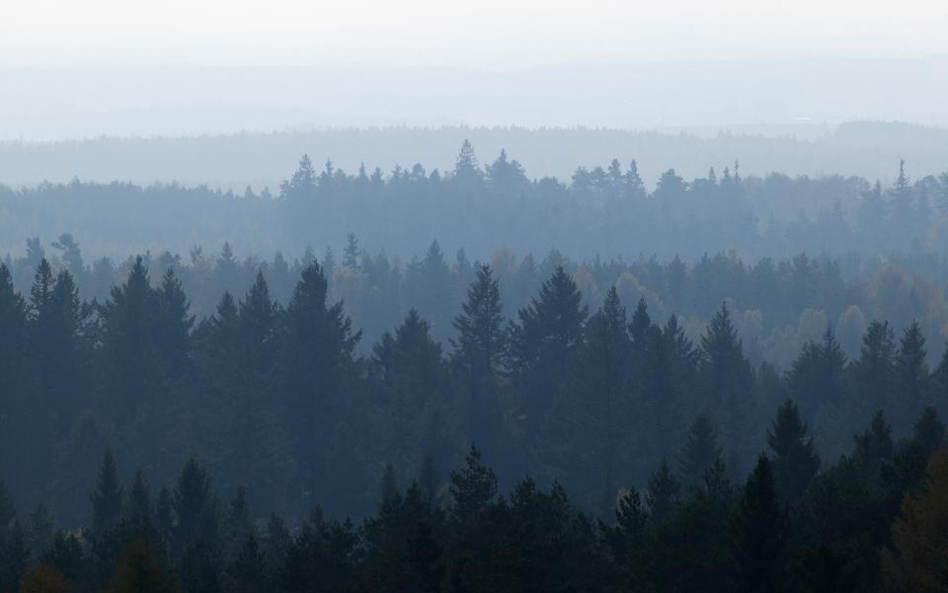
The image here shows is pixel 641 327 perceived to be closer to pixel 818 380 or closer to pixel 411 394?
pixel 818 380

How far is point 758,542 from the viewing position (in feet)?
106

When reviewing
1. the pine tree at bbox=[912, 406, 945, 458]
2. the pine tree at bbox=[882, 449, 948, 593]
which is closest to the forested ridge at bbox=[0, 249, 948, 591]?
the pine tree at bbox=[912, 406, 945, 458]

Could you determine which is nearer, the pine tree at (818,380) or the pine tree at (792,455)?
the pine tree at (792,455)

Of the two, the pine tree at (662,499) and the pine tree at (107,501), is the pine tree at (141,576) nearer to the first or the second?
the pine tree at (662,499)

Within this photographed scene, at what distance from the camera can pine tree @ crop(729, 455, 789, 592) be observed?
106 feet

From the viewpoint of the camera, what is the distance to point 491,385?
8081cm

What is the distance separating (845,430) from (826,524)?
35118 mm

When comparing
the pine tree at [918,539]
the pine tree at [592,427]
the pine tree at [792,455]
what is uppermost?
the pine tree at [592,427]

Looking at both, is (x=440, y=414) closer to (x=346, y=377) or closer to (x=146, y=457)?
(x=346, y=377)

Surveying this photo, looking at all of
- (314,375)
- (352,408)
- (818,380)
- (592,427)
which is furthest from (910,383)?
(314,375)

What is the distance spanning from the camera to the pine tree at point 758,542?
106ft

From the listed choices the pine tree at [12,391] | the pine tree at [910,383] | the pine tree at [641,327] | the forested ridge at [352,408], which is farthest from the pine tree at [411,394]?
the pine tree at [910,383]

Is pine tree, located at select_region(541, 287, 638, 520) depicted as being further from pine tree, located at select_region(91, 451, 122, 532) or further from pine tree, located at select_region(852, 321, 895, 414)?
pine tree, located at select_region(91, 451, 122, 532)

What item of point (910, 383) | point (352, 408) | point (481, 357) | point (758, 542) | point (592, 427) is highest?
point (481, 357)
